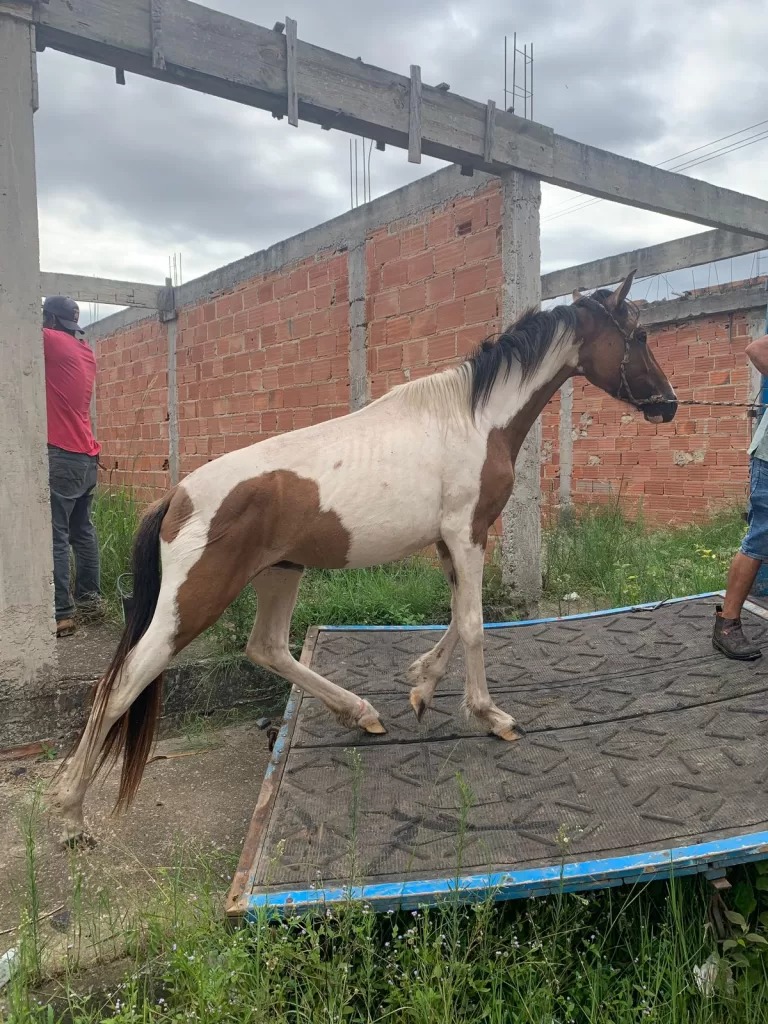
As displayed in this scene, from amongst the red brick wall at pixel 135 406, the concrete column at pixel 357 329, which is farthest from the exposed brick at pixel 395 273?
the red brick wall at pixel 135 406

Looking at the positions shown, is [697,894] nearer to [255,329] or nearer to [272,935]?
[272,935]

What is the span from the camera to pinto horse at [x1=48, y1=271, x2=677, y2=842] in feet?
8.09

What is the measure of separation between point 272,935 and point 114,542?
11.5 feet

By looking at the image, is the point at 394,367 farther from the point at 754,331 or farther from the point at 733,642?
the point at 754,331

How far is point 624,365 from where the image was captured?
324 cm

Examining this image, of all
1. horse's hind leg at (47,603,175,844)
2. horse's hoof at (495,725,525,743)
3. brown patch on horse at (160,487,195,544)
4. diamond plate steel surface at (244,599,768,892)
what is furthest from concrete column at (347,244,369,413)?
horse's hind leg at (47,603,175,844)

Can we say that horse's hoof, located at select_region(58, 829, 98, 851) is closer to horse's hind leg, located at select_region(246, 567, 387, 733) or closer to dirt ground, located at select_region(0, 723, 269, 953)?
dirt ground, located at select_region(0, 723, 269, 953)

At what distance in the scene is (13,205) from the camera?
10.0ft

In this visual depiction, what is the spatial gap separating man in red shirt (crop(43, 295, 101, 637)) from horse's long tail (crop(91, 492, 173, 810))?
1.71m

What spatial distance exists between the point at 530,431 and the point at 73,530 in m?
2.95

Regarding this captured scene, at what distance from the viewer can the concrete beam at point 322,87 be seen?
322 cm

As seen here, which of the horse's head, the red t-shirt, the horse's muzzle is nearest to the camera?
the horse's head

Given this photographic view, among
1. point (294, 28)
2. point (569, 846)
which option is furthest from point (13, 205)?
point (569, 846)

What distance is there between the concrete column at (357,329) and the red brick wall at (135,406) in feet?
10.0
